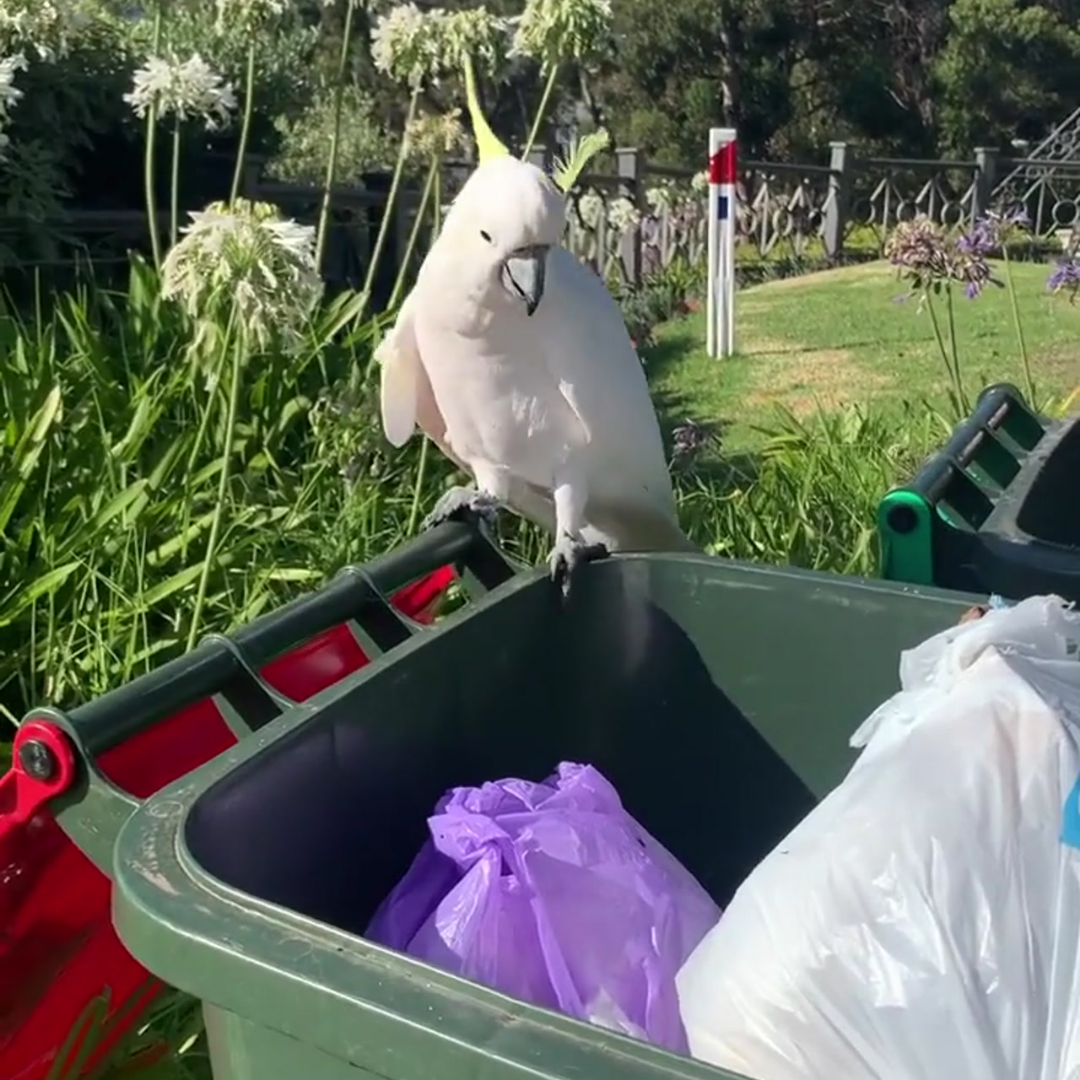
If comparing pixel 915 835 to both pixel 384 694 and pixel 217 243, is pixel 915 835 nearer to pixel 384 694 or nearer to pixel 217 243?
pixel 384 694

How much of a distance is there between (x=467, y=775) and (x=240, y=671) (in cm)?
A: 22

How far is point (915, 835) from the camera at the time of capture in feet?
2.26

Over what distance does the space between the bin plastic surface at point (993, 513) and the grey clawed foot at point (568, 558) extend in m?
0.27

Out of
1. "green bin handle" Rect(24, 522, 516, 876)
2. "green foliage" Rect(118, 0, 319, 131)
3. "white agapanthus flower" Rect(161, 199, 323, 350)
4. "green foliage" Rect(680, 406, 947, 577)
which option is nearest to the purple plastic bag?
"green bin handle" Rect(24, 522, 516, 876)

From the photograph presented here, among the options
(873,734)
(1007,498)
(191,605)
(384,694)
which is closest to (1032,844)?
(873,734)

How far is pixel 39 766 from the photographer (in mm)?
763

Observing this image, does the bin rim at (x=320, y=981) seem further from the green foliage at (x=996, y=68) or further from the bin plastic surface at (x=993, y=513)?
the green foliage at (x=996, y=68)

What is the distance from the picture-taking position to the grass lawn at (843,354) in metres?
5.27

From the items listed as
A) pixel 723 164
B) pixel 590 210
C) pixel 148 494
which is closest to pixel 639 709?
pixel 148 494

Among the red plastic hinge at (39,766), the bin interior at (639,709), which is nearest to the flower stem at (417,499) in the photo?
the bin interior at (639,709)

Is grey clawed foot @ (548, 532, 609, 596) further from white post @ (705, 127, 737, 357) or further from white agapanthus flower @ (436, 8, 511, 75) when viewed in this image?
white post @ (705, 127, 737, 357)

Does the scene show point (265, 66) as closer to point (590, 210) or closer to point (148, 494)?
point (590, 210)

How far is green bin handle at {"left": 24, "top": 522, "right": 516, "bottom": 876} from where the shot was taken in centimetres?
76

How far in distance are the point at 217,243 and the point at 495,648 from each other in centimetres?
74
